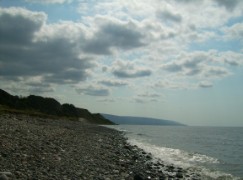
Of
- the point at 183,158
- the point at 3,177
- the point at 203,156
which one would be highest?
the point at 3,177

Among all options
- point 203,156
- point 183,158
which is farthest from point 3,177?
point 203,156

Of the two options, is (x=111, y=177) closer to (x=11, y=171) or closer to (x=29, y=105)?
(x=11, y=171)

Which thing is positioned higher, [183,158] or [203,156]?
[203,156]

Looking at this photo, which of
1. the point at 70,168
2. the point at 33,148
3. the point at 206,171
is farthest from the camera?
the point at 206,171

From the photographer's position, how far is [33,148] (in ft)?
69.6

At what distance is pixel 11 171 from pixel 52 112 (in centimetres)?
18350

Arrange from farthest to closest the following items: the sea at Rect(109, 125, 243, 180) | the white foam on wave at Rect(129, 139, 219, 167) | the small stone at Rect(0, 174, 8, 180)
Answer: the white foam on wave at Rect(129, 139, 219, 167) < the sea at Rect(109, 125, 243, 180) < the small stone at Rect(0, 174, 8, 180)

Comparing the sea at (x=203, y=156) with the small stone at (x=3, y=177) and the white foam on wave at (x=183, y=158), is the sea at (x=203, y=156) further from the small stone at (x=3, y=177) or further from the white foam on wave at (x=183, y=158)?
the small stone at (x=3, y=177)

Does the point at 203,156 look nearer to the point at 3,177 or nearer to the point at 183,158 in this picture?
the point at 183,158

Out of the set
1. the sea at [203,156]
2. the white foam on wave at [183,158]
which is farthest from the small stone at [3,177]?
the white foam on wave at [183,158]

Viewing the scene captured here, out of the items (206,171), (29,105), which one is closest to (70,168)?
(206,171)

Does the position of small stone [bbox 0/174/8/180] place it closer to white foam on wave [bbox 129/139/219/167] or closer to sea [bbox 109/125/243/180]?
sea [bbox 109/125/243/180]

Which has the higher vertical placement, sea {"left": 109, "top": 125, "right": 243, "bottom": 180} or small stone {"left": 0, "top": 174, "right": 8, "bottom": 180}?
small stone {"left": 0, "top": 174, "right": 8, "bottom": 180}

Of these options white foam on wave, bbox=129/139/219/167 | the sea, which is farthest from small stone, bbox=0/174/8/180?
white foam on wave, bbox=129/139/219/167
